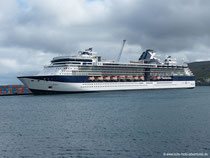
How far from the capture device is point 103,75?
77.9 meters

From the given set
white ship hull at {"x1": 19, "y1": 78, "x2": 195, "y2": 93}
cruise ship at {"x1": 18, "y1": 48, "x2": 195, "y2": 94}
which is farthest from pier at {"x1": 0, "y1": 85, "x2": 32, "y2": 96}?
white ship hull at {"x1": 19, "y1": 78, "x2": 195, "y2": 93}

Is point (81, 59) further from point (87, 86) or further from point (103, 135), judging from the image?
point (103, 135)

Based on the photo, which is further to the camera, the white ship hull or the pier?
the pier

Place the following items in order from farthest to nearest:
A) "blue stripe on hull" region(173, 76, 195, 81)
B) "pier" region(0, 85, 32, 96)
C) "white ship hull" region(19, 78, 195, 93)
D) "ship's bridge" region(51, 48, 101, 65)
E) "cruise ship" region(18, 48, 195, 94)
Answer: "blue stripe on hull" region(173, 76, 195, 81)
"pier" region(0, 85, 32, 96)
"ship's bridge" region(51, 48, 101, 65)
"cruise ship" region(18, 48, 195, 94)
"white ship hull" region(19, 78, 195, 93)

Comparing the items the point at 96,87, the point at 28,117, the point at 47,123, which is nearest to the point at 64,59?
the point at 96,87

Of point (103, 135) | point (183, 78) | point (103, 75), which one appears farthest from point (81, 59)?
point (103, 135)

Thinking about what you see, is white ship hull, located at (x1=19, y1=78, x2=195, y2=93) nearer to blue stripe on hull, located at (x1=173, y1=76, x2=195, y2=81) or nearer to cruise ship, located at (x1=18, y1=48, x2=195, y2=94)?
cruise ship, located at (x1=18, y1=48, x2=195, y2=94)

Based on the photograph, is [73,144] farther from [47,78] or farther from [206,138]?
[47,78]

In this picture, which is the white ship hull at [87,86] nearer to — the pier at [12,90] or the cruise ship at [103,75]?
the cruise ship at [103,75]

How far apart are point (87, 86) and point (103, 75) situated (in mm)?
8759

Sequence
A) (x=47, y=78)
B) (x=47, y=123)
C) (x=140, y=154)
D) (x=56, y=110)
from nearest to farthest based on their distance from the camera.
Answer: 1. (x=140, y=154)
2. (x=47, y=123)
3. (x=56, y=110)
4. (x=47, y=78)

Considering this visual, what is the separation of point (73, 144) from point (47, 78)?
44.9 meters

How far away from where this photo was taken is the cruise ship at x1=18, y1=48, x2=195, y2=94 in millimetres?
65750

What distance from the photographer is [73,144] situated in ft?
71.1
